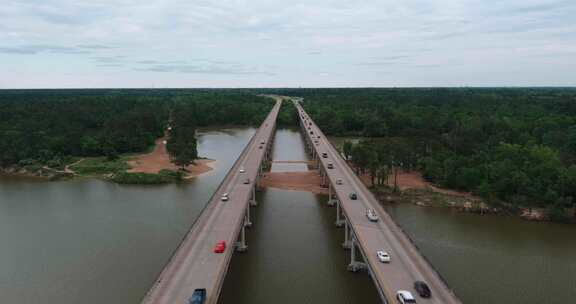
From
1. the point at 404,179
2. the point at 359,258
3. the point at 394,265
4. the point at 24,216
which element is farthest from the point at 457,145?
the point at 24,216

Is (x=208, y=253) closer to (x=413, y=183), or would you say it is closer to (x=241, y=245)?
(x=241, y=245)

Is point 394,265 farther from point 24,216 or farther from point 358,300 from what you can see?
point 24,216

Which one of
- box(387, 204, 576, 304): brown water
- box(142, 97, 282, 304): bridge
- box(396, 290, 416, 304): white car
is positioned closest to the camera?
box(396, 290, 416, 304): white car

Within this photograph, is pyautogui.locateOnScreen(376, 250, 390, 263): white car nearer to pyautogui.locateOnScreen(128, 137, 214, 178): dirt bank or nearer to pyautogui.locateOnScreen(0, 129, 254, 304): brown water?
pyautogui.locateOnScreen(0, 129, 254, 304): brown water

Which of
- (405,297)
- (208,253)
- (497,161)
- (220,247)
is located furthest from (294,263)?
(497,161)

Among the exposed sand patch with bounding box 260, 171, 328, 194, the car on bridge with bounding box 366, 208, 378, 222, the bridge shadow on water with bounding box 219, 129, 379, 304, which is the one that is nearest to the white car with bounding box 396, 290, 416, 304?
the bridge shadow on water with bounding box 219, 129, 379, 304

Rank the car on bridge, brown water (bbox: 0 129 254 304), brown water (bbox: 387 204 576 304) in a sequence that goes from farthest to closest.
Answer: the car on bridge < brown water (bbox: 0 129 254 304) < brown water (bbox: 387 204 576 304)

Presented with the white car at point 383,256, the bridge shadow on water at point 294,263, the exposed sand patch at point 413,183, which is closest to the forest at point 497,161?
the exposed sand patch at point 413,183

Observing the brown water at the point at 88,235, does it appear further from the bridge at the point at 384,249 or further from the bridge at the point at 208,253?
the bridge at the point at 384,249
